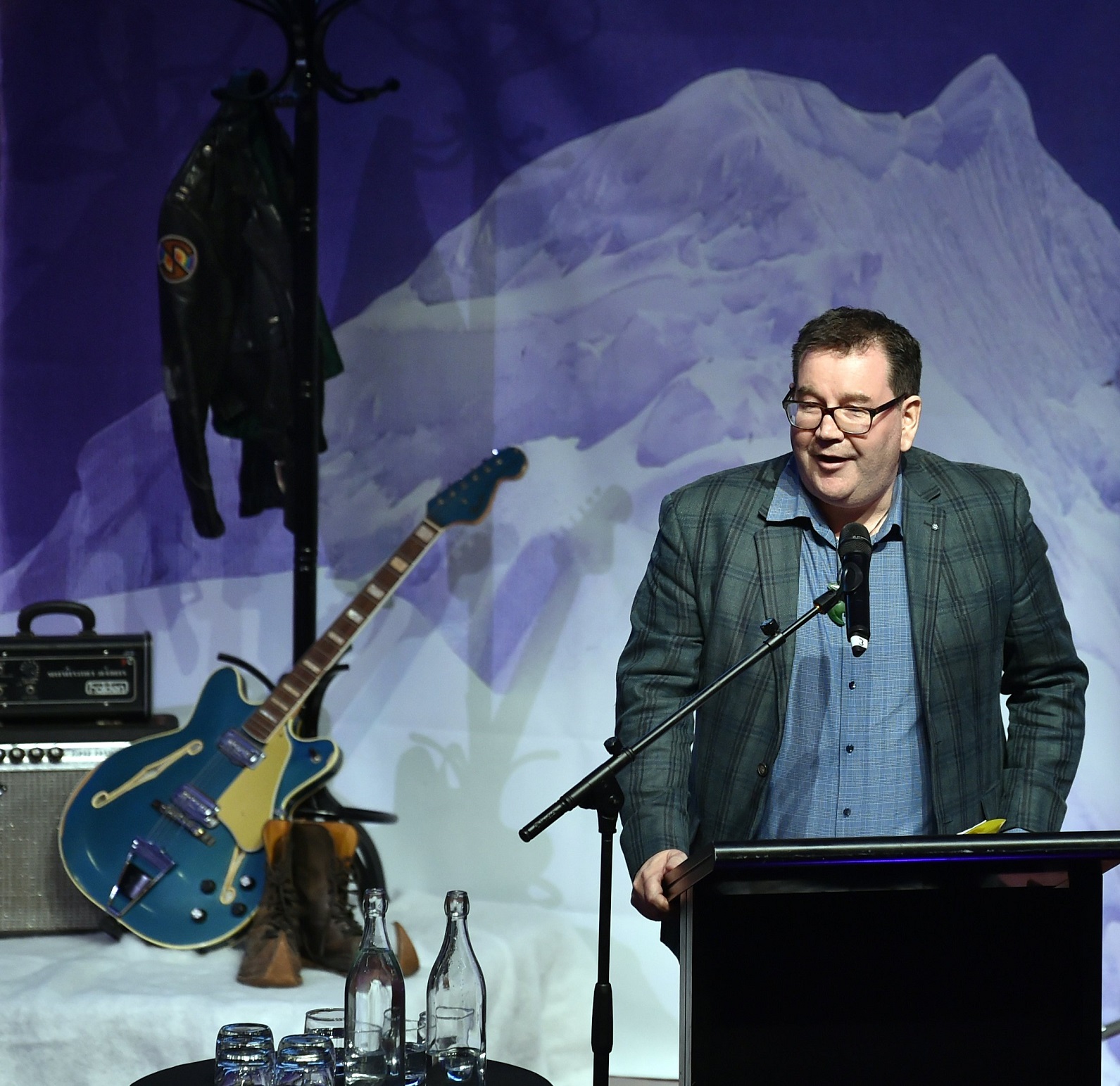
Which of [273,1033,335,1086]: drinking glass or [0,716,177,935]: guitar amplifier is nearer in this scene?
[273,1033,335,1086]: drinking glass

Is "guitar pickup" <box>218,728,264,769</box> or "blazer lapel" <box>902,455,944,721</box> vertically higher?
"blazer lapel" <box>902,455,944,721</box>

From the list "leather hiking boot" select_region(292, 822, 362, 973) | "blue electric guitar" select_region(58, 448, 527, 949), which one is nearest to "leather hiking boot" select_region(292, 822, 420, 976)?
"leather hiking boot" select_region(292, 822, 362, 973)

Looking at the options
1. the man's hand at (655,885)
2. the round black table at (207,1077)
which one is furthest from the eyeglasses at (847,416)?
the round black table at (207,1077)

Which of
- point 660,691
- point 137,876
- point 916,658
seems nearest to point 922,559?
point 916,658

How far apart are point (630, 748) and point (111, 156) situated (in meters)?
2.95

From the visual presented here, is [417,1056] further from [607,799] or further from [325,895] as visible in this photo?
[325,895]

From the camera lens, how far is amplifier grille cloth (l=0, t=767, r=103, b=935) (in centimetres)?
360

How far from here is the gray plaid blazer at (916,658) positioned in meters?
2.23

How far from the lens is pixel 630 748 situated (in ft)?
6.22

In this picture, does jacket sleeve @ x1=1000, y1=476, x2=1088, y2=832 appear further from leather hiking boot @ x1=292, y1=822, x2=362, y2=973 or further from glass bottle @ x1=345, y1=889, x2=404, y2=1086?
leather hiking boot @ x1=292, y1=822, x2=362, y2=973

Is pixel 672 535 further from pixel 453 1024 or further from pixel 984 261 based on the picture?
pixel 984 261

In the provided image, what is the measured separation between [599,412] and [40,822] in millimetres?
1761

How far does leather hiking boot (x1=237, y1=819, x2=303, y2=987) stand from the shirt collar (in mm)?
1610

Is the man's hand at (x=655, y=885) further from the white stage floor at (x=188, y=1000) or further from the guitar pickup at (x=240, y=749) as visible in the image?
the guitar pickup at (x=240, y=749)
